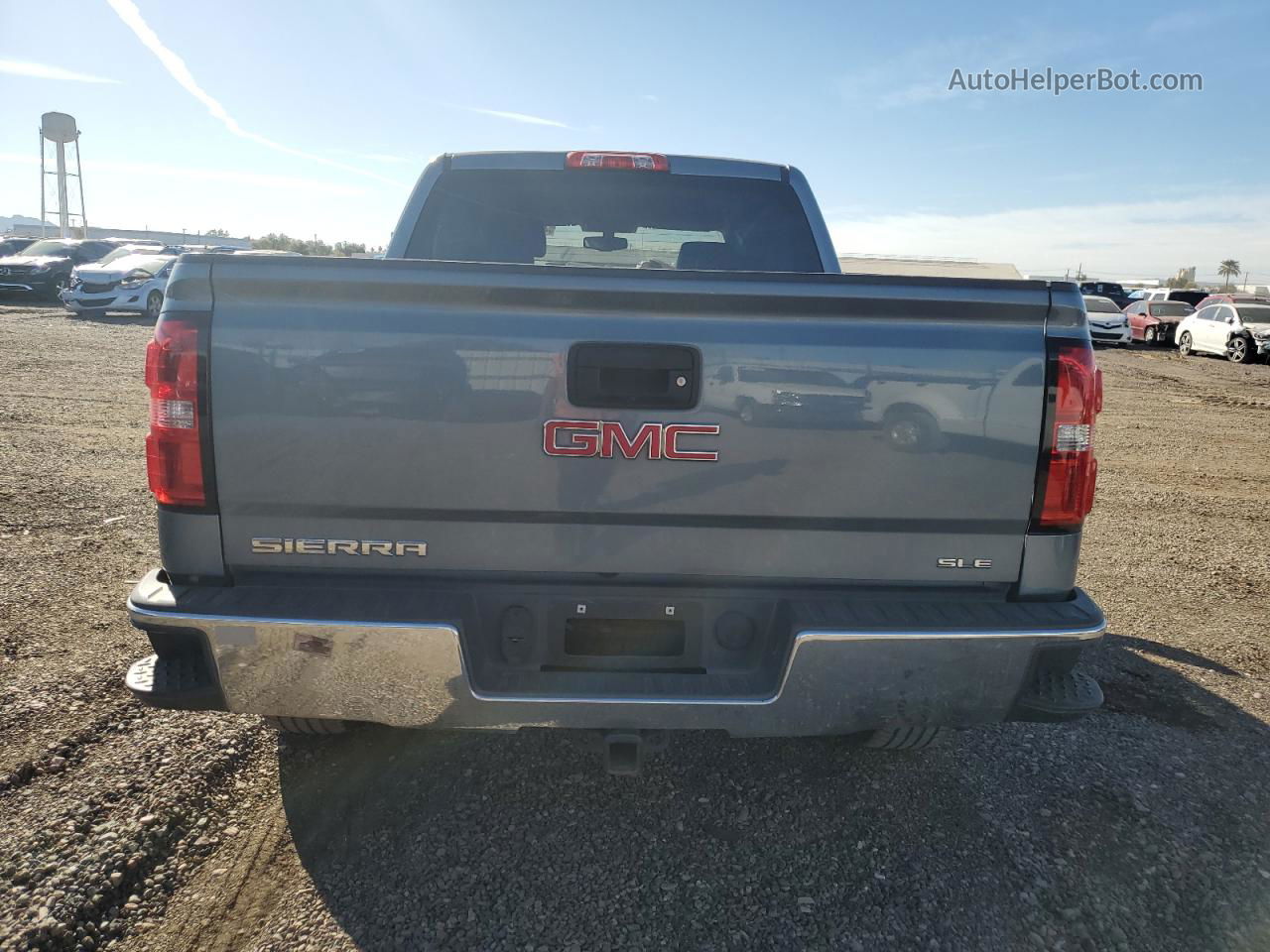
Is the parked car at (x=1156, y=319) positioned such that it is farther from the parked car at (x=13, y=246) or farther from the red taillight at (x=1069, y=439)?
the parked car at (x=13, y=246)

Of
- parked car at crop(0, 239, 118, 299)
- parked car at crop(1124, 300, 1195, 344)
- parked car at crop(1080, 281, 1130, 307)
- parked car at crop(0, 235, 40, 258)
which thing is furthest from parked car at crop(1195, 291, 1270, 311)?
parked car at crop(0, 235, 40, 258)

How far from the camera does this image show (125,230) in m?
142

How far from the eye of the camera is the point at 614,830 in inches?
113

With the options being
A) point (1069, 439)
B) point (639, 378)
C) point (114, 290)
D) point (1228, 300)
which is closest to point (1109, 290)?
point (1228, 300)

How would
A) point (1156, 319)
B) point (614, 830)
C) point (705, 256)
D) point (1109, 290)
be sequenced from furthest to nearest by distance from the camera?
point (1109, 290), point (1156, 319), point (705, 256), point (614, 830)

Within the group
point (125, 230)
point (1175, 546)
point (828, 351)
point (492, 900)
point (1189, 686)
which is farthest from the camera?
point (125, 230)

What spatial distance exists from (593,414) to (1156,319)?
31401mm

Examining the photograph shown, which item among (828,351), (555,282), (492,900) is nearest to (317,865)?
(492,900)

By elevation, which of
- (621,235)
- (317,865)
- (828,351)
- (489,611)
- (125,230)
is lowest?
(317,865)

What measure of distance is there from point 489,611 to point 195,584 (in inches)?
31.0

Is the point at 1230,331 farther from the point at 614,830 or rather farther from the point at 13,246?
the point at 13,246

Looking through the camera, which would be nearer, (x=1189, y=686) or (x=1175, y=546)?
(x=1189, y=686)

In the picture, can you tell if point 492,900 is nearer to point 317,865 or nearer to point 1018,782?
point 317,865

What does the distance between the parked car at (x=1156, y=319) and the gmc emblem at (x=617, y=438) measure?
3106cm
